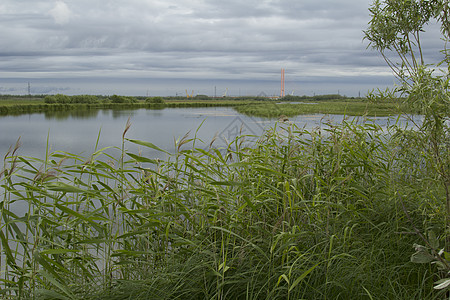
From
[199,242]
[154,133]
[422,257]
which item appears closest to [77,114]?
[154,133]

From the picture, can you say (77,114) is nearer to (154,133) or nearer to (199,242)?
(154,133)

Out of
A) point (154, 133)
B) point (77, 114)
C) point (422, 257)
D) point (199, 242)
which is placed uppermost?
point (77, 114)

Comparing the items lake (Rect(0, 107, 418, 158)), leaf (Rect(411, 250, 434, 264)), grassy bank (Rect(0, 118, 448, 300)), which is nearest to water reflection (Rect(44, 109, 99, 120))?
lake (Rect(0, 107, 418, 158))

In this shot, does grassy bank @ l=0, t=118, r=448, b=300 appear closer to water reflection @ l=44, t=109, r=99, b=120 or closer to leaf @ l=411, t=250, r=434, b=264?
leaf @ l=411, t=250, r=434, b=264

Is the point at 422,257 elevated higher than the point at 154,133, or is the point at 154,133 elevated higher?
the point at 154,133

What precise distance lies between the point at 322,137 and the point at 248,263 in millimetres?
1884

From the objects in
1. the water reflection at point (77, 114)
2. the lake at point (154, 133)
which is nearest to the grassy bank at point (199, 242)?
the lake at point (154, 133)

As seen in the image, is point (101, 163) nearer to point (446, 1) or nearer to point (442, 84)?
point (442, 84)

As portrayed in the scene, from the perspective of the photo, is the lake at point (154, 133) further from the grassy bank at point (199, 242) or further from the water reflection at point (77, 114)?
the water reflection at point (77, 114)

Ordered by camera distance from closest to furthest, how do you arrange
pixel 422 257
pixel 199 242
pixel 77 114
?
pixel 422 257 < pixel 199 242 < pixel 77 114

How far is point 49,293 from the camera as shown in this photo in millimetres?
1715

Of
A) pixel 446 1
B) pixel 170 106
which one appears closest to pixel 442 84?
pixel 446 1

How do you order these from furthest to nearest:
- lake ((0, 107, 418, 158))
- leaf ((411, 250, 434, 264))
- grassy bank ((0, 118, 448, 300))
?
lake ((0, 107, 418, 158))
grassy bank ((0, 118, 448, 300))
leaf ((411, 250, 434, 264))

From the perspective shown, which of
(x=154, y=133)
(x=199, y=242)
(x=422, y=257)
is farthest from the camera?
(x=154, y=133)
